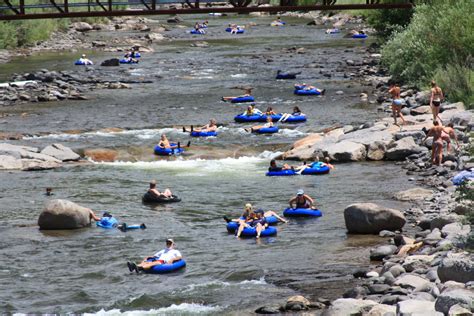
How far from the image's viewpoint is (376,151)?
127 feet

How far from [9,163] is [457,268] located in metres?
23.1

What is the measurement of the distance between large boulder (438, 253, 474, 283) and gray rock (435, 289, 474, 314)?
195 cm

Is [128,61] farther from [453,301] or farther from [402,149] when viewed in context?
[453,301]

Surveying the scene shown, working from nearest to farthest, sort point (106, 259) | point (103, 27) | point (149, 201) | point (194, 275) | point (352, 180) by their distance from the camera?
point (194, 275), point (106, 259), point (149, 201), point (352, 180), point (103, 27)

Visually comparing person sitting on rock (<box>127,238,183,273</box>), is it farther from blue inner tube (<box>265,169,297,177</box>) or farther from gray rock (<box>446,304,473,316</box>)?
blue inner tube (<box>265,169,297,177</box>)

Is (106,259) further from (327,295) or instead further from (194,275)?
(327,295)

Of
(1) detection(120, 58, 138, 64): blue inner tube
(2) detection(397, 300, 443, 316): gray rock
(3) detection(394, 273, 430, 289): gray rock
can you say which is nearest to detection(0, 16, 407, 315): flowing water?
(3) detection(394, 273, 430, 289): gray rock

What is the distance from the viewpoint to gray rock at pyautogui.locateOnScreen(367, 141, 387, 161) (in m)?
38.6

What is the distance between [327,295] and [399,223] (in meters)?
6.00

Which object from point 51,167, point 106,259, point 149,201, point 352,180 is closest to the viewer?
point 106,259

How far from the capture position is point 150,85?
60719 millimetres

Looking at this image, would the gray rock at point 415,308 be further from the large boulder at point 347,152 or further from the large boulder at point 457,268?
the large boulder at point 347,152

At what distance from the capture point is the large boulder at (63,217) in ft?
99.4

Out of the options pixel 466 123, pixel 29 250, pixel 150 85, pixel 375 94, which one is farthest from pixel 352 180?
pixel 150 85
